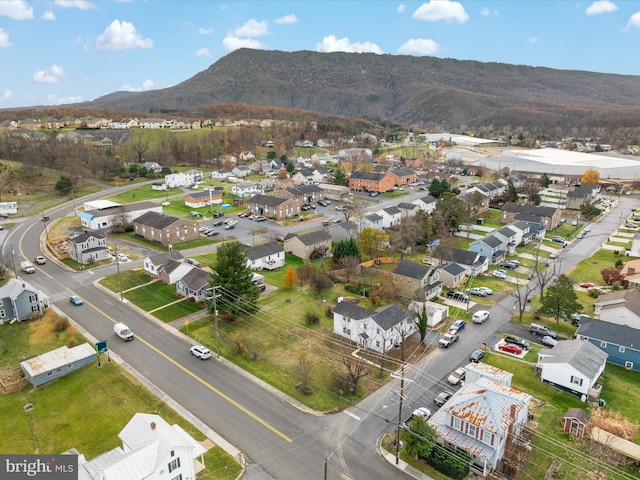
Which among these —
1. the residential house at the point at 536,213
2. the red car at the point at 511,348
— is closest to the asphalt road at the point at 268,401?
the red car at the point at 511,348

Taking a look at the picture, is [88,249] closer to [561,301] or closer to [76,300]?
[76,300]

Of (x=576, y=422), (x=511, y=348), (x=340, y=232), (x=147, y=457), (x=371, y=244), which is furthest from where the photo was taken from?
(x=340, y=232)

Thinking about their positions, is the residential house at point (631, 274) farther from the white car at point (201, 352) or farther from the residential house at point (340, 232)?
the white car at point (201, 352)

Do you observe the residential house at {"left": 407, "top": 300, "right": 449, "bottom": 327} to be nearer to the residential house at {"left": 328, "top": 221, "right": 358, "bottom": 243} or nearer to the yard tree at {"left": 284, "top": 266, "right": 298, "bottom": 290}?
the yard tree at {"left": 284, "top": 266, "right": 298, "bottom": 290}

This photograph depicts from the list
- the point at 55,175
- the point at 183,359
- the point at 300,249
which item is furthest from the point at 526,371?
the point at 55,175

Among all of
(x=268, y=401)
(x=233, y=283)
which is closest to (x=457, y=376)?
(x=268, y=401)
